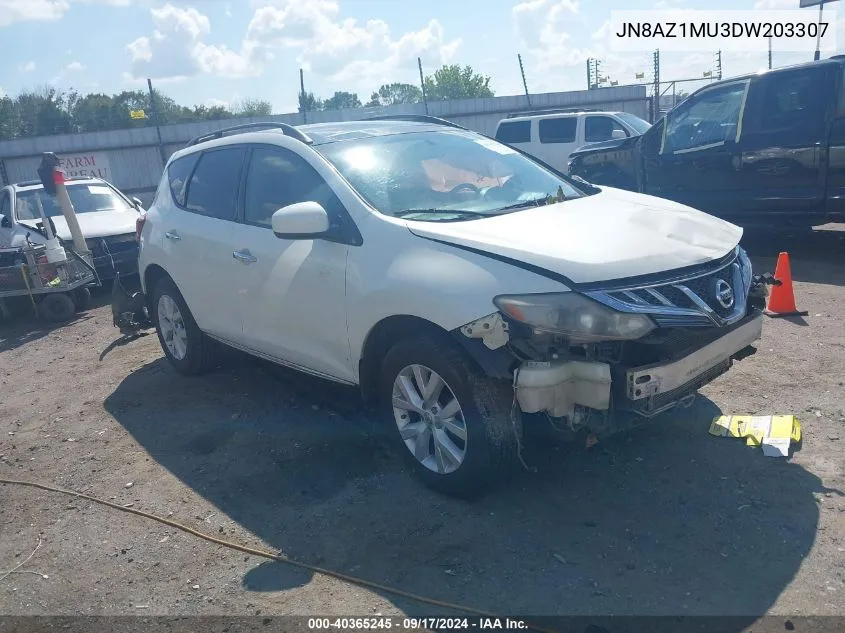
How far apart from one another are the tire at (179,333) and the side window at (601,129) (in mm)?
11703

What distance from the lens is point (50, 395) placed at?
5.98 meters

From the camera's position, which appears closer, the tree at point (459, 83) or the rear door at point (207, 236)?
the rear door at point (207, 236)

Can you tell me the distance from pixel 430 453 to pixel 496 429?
521 millimetres

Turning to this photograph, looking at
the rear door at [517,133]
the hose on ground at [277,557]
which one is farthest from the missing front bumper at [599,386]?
the rear door at [517,133]

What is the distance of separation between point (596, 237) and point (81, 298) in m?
7.70

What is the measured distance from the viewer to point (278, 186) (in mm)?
4574

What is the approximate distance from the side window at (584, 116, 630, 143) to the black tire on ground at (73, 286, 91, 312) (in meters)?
10.7

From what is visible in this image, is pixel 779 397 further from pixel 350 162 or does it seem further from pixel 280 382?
pixel 280 382

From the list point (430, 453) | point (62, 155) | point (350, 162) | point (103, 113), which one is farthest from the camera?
point (103, 113)

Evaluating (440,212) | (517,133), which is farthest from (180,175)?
(517,133)

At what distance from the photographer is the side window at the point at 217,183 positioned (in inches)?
196

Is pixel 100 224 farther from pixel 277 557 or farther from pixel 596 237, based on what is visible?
pixel 596 237

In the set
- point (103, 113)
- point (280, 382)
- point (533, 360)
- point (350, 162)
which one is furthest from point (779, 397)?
point (103, 113)

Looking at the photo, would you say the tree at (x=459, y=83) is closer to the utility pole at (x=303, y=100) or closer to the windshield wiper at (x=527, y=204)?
the utility pole at (x=303, y=100)
